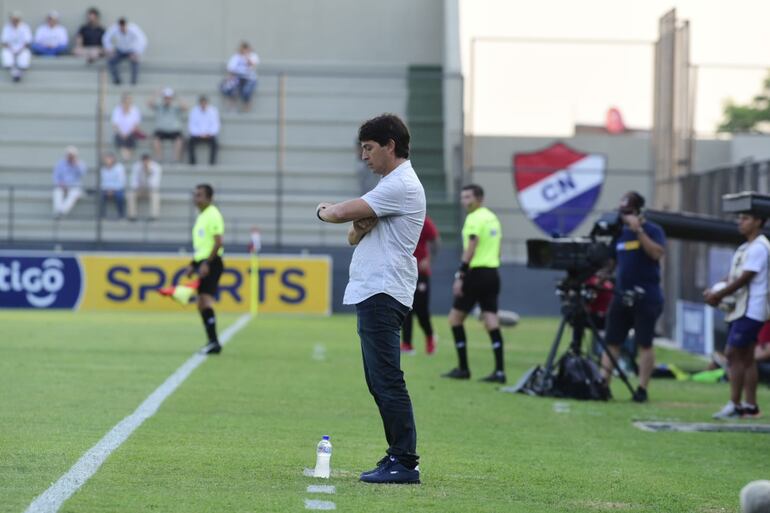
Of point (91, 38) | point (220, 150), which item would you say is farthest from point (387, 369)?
point (91, 38)

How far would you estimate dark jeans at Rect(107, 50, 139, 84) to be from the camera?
34.7 m

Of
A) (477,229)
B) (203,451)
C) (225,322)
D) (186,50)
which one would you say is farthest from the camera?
(186,50)

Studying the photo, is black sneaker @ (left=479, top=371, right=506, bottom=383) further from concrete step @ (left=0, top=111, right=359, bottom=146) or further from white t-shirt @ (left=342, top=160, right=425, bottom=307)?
concrete step @ (left=0, top=111, right=359, bottom=146)

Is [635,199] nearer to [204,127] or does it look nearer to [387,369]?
[387,369]

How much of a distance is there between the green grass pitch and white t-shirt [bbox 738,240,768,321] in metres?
1.03

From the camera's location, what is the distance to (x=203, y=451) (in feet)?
29.8

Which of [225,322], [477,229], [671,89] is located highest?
[671,89]

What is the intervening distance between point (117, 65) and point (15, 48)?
7.76 ft

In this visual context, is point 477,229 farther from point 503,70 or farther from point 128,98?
point 128,98

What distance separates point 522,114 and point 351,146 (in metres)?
4.49

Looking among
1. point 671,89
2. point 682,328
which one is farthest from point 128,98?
point 682,328

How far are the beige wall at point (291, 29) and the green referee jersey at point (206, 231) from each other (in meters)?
19.9

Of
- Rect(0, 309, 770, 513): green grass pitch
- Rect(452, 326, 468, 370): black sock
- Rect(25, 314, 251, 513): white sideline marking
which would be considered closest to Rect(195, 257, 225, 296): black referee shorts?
Rect(0, 309, 770, 513): green grass pitch

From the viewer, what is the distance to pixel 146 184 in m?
31.8
